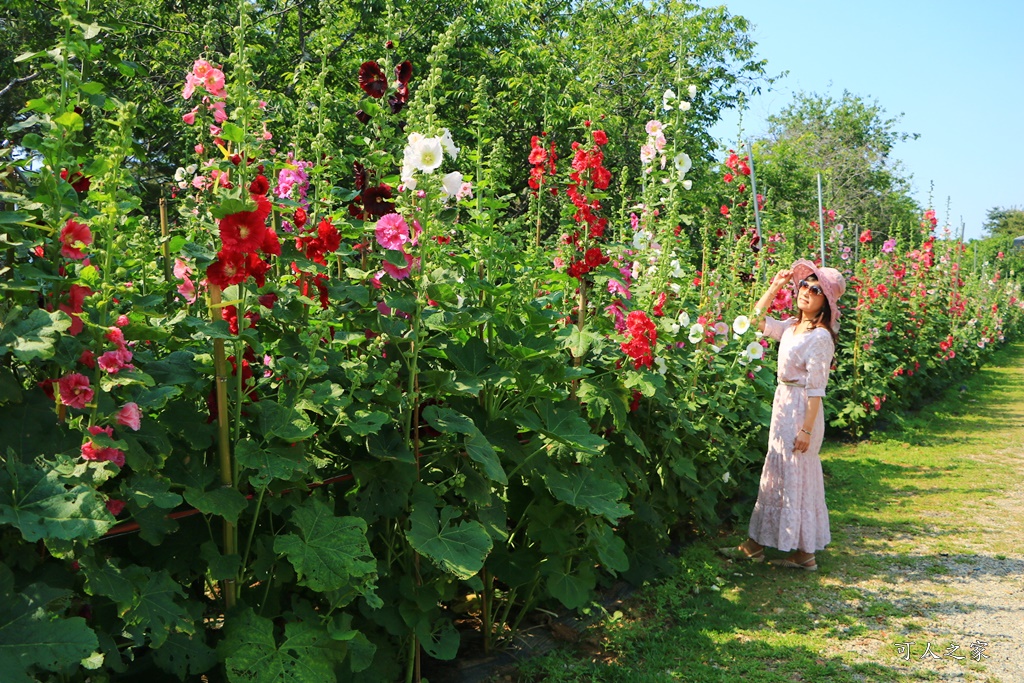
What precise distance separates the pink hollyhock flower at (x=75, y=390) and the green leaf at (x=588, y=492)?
165 centimetres

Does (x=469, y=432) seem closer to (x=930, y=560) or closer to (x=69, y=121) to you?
(x=69, y=121)

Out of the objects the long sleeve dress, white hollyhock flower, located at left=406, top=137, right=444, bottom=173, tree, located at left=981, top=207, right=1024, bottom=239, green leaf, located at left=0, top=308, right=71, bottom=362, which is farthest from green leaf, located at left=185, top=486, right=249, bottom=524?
tree, located at left=981, top=207, right=1024, bottom=239

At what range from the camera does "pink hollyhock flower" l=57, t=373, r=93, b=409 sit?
1884 mm

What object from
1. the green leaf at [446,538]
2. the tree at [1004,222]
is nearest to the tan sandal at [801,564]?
the green leaf at [446,538]

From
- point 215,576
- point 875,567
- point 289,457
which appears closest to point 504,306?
point 289,457

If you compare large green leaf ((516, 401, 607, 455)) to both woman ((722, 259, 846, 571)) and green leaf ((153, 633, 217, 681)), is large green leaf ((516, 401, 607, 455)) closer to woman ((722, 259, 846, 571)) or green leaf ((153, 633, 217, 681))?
green leaf ((153, 633, 217, 681))

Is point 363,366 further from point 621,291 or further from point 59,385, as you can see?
point 621,291

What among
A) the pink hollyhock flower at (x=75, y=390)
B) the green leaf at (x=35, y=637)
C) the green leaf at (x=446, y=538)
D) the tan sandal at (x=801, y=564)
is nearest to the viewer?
the green leaf at (x=35, y=637)

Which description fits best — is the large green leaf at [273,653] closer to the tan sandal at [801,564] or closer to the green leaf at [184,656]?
the green leaf at [184,656]

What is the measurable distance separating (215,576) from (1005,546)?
5115 millimetres

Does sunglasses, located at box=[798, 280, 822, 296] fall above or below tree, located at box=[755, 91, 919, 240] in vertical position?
below

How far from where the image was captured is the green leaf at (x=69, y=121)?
6.60 feet

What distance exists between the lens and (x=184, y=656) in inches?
83.3

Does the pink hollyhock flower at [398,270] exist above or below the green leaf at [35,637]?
above
